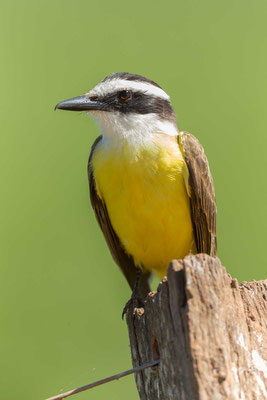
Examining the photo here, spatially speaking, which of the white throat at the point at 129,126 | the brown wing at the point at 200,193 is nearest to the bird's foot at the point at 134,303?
the brown wing at the point at 200,193

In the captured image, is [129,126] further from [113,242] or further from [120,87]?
[113,242]

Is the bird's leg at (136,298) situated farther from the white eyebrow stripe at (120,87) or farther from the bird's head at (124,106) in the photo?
the white eyebrow stripe at (120,87)

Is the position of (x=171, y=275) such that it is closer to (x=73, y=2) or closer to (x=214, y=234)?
(x=214, y=234)

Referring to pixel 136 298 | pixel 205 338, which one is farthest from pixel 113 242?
pixel 205 338

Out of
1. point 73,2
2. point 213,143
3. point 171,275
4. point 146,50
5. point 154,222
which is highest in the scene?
point 73,2

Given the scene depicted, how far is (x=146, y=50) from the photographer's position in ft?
17.5

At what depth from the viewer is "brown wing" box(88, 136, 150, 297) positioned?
4.41m

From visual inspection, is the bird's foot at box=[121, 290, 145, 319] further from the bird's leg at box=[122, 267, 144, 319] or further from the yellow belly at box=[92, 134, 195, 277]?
the yellow belly at box=[92, 134, 195, 277]

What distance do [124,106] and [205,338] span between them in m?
2.30

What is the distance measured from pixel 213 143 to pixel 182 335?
282cm

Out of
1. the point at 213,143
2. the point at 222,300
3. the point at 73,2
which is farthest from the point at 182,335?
the point at 73,2

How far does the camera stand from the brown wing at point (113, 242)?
4414mm

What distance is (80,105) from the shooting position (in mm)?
4215

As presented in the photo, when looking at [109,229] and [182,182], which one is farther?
[109,229]
